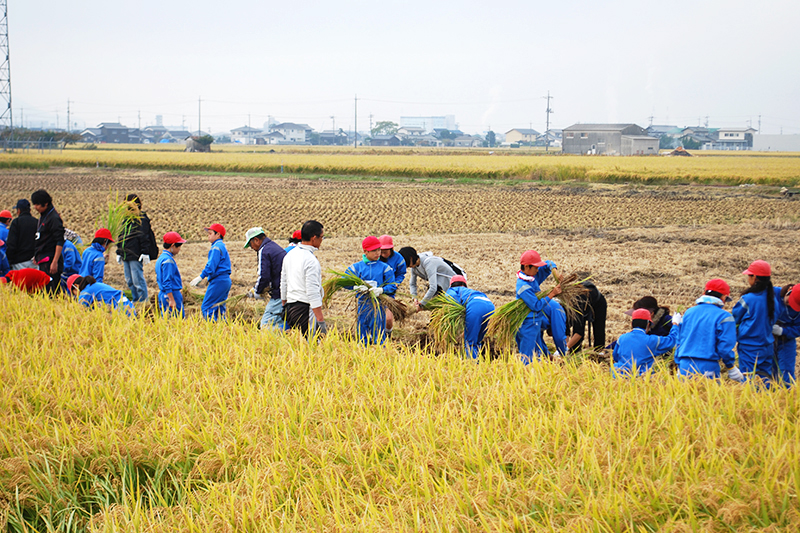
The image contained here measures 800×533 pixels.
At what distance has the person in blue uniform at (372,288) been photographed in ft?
20.3

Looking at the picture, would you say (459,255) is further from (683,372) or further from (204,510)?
(204,510)

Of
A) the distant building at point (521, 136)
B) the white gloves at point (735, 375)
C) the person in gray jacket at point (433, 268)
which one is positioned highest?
the distant building at point (521, 136)

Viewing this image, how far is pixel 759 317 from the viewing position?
17.3ft

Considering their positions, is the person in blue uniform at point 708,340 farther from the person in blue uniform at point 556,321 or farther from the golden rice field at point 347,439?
the person in blue uniform at point 556,321

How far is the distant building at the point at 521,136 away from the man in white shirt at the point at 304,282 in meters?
138

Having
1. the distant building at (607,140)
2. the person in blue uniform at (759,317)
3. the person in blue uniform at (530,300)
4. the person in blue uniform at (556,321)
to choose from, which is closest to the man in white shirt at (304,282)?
the person in blue uniform at (530,300)

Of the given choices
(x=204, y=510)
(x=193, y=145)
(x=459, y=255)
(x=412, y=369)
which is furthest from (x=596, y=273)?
(x=193, y=145)

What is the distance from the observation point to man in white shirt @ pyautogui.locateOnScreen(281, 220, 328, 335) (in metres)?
5.91

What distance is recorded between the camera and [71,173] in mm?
39469

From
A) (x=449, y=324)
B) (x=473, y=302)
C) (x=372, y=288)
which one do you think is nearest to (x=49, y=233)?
(x=372, y=288)

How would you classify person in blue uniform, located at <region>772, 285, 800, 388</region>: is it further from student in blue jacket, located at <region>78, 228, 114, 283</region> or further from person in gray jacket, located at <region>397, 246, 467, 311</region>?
student in blue jacket, located at <region>78, 228, 114, 283</region>

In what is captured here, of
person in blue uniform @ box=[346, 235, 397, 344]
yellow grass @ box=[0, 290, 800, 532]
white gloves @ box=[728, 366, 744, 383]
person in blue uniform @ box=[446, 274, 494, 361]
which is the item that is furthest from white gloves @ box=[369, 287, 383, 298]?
white gloves @ box=[728, 366, 744, 383]

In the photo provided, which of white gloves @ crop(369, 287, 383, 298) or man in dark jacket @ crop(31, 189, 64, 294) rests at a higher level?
man in dark jacket @ crop(31, 189, 64, 294)

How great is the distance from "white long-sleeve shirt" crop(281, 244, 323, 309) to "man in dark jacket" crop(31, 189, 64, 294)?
A: 4.07 metres
